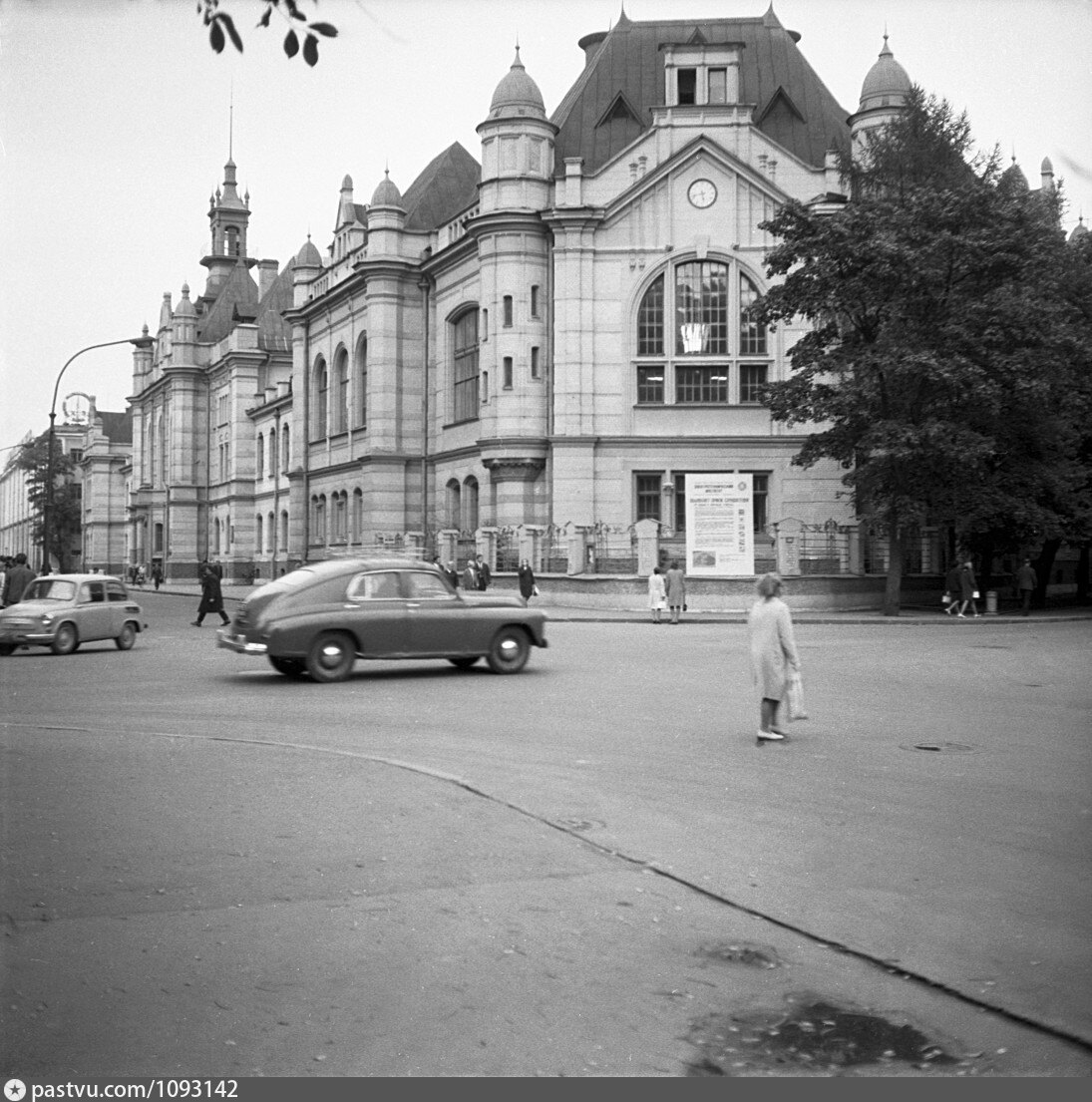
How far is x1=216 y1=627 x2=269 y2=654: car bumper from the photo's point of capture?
17.4 meters

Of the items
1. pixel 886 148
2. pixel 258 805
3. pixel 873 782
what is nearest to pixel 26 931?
pixel 258 805

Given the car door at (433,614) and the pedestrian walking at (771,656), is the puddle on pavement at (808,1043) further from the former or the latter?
the car door at (433,614)

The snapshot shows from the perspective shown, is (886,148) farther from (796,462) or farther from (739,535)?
(739,535)

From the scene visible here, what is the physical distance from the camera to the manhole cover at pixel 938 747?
1205 centimetres

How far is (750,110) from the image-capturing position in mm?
46406

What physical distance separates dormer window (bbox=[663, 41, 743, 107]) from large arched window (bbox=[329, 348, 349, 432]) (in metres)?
21.5

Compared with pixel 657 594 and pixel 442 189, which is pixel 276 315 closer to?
pixel 442 189

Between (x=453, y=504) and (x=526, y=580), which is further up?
(x=453, y=504)

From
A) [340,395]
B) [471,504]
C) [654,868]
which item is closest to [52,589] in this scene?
[654,868]

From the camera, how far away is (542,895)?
7.02 m

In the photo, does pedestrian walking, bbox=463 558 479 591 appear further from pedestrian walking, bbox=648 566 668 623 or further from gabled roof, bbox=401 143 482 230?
gabled roof, bbox=401 143 482 230

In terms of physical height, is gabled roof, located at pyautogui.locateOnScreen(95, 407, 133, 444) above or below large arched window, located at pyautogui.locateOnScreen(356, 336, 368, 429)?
above

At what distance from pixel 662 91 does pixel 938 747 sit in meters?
42.3

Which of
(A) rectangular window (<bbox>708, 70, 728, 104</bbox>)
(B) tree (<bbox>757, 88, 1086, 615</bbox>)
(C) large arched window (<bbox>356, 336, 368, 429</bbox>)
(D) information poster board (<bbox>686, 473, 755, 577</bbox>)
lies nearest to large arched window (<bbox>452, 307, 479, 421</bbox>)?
(C) large arched window (<bbox>356, 336, 368, 429</bbox>)
